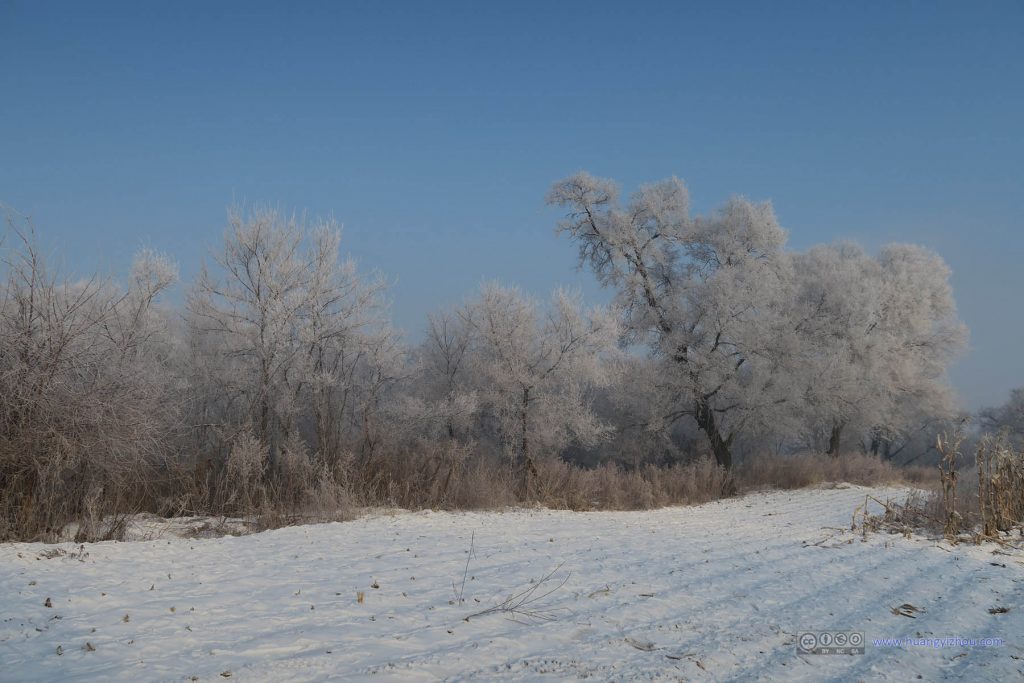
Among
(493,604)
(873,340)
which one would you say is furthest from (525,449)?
(873,340)

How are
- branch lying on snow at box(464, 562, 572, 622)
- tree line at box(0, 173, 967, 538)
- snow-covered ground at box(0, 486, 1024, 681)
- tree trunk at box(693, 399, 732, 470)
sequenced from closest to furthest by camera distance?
snow-covered ground at box(0, 486, 1024, 681), branch lying on snow at box(464, 562, 572, 622), tree line at box(0, 173, 967, 538), tree trunk at box(693, 399, 732, 470)

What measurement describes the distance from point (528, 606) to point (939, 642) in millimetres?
2875

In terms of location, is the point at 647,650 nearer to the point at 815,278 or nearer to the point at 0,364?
the point at 0,364

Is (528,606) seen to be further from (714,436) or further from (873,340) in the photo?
(873,340)

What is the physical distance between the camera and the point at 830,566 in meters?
6.59

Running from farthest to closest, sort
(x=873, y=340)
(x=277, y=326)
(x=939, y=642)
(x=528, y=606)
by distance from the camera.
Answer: (x=873, y=340)
(x=277, y=326)
(x=528, y=606)
(x=939, y=642)

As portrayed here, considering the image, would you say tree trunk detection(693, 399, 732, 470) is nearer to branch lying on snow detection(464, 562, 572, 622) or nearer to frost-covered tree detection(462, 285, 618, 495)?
frost-covered tree detection(462, 285, 618, 495)

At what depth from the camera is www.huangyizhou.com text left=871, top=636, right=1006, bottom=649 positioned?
14.6 feet

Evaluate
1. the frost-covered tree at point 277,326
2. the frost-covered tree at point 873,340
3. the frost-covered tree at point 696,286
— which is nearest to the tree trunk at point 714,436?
the frost-covered tree at point 696,286

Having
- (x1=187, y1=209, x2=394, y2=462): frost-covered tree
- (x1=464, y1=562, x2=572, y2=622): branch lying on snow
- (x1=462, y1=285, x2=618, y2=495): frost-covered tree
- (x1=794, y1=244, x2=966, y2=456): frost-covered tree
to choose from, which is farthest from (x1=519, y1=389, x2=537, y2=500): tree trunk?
(x1=794, y1=244, x2=966, y2=456): frost-covered tree

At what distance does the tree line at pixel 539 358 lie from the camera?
51.3 ft

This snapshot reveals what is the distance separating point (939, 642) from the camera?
14.8ft

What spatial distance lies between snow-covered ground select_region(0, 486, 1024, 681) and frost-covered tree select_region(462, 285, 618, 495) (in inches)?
529

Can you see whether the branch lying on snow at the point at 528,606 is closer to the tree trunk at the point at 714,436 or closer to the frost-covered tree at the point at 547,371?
the frost-covered tree at the point at 547,371
